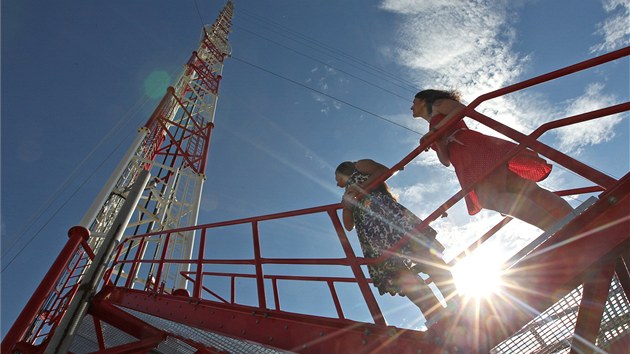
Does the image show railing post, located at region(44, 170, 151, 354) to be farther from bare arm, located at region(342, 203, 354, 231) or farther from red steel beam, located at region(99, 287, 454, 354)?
bare arm, located at region(342, 203, 354, 231)

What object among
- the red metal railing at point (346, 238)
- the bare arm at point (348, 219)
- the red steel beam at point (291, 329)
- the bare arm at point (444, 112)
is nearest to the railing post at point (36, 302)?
the red metal railing at point (346, 238)

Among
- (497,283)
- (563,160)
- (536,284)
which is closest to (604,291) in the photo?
(536,284)

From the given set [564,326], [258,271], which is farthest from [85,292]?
[564,326]

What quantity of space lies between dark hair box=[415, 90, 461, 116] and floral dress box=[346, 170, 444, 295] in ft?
2.84

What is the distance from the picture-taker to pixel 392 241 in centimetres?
309

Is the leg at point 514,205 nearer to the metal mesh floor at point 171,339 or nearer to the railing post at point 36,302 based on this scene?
the metal mesh floor at point 171,339

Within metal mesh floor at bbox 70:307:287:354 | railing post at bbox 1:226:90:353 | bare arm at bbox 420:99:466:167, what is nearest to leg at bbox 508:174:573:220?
bare arm at bbox 420:99:466:167

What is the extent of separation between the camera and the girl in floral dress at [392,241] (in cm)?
283

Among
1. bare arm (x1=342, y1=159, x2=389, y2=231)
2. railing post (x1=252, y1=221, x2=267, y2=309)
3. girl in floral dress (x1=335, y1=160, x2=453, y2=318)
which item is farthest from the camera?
railing post (x1=252, y1=221, x2=267, y2=309)

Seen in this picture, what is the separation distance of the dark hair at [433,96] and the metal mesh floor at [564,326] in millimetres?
1641

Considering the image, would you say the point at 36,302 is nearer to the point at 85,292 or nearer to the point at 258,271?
the point at 85,292

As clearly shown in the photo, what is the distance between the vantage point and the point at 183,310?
4.02 meters

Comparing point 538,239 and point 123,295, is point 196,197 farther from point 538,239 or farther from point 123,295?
point 538,239

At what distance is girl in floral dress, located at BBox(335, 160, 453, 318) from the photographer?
2.83m
